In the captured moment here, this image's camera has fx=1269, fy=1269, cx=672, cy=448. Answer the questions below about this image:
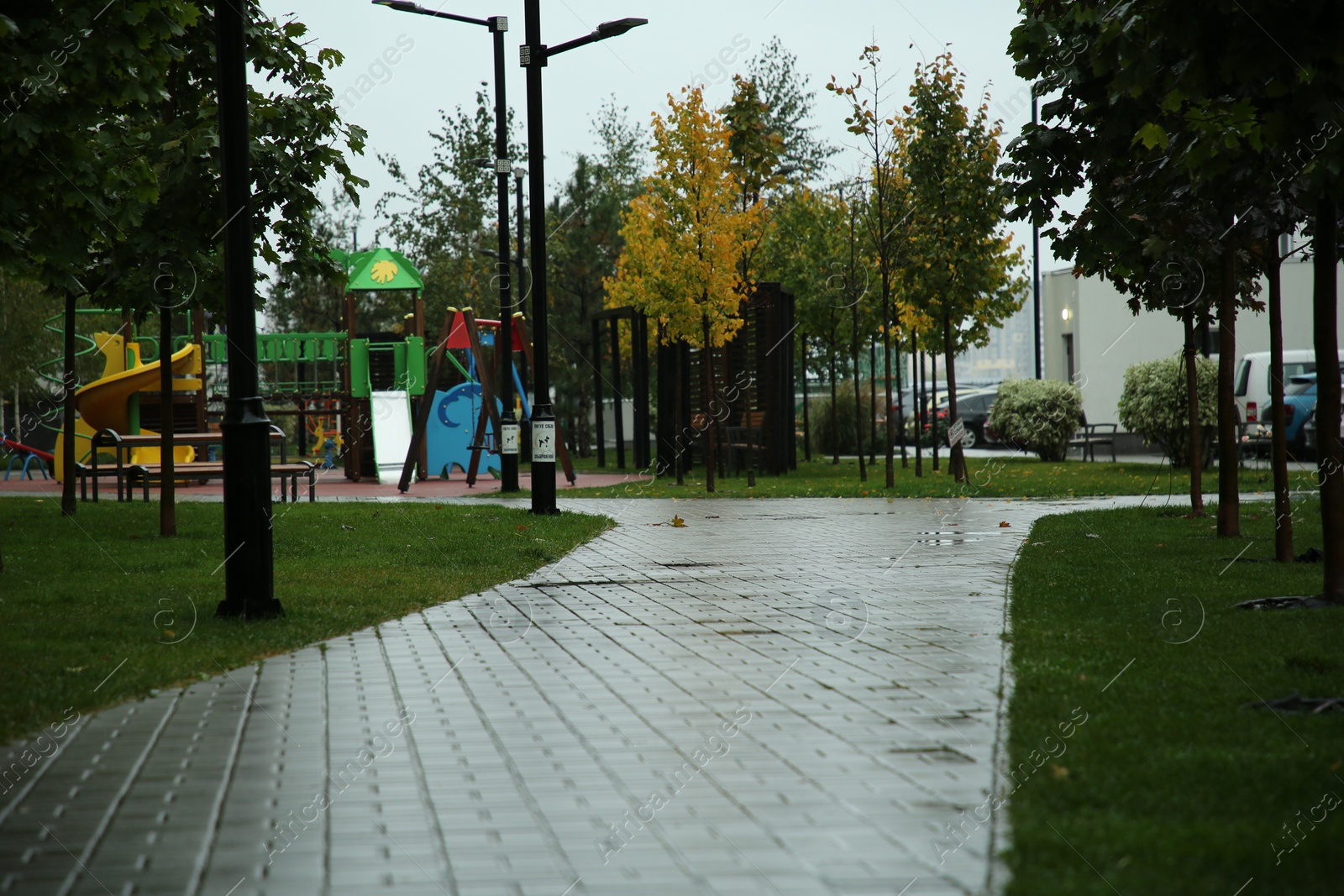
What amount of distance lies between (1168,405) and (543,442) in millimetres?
11863

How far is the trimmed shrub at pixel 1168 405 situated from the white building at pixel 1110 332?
27.7 ft

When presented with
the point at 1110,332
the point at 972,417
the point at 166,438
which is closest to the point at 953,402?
the point at 166,438

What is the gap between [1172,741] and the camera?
14.9ft

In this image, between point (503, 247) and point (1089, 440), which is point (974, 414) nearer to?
point (1089, 440)

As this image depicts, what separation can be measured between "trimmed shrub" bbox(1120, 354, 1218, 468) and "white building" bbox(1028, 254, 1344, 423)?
27.7 ft

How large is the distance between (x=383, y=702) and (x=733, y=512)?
10872 mm

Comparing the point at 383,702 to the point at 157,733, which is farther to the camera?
the point at 383,702

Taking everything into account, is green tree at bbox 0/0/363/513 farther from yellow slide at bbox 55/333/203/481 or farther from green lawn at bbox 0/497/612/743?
yellow slide at bbox 55/333/203/481

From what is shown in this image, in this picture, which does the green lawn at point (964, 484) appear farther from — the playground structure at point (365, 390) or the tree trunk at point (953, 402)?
the playground structure at point (365, 390)

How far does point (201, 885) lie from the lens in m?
3.40

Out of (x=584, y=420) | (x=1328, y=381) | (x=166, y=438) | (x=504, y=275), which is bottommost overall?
(x=166, y=438)

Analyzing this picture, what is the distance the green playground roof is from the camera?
27766 mm

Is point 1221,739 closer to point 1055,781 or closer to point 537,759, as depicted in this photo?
point 1055,781

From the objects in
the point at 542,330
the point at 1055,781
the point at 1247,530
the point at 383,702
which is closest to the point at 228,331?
the point at 383,702
